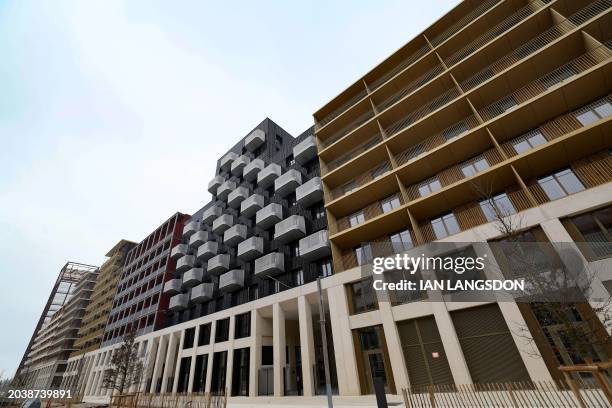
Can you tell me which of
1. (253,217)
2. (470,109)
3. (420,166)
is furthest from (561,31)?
(253,217)

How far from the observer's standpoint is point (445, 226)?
65.4 feet

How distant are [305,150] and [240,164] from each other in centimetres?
1396

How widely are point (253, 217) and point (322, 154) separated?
44.9 ft

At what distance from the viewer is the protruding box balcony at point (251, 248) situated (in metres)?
31.8

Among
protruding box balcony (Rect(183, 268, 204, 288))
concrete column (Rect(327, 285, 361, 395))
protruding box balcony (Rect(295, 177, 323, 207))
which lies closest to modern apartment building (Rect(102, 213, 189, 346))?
protruding box balcony (Rect(183, 268, 204, 288))

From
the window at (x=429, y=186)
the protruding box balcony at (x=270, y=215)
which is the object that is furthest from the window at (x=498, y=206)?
the protruding box balcony at (x=270, y=215)

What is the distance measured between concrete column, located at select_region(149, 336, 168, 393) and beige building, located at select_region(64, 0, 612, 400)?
8884 mm

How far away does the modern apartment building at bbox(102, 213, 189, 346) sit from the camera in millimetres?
44334

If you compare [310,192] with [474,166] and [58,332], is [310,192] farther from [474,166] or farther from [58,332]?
[58,332]

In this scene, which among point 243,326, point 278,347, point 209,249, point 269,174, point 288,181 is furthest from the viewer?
point 209,249

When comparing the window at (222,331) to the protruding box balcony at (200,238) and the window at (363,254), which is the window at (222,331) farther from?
the window at (363,254)

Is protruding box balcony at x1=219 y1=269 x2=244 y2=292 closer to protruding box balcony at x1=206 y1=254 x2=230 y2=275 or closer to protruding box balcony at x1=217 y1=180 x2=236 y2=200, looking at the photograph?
protruding box balcony at x1=206 y1=254 x2=230 y2=275

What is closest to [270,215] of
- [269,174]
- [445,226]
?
[269,174]

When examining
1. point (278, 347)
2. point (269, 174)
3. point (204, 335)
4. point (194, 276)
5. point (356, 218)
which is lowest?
point (278, 347)
